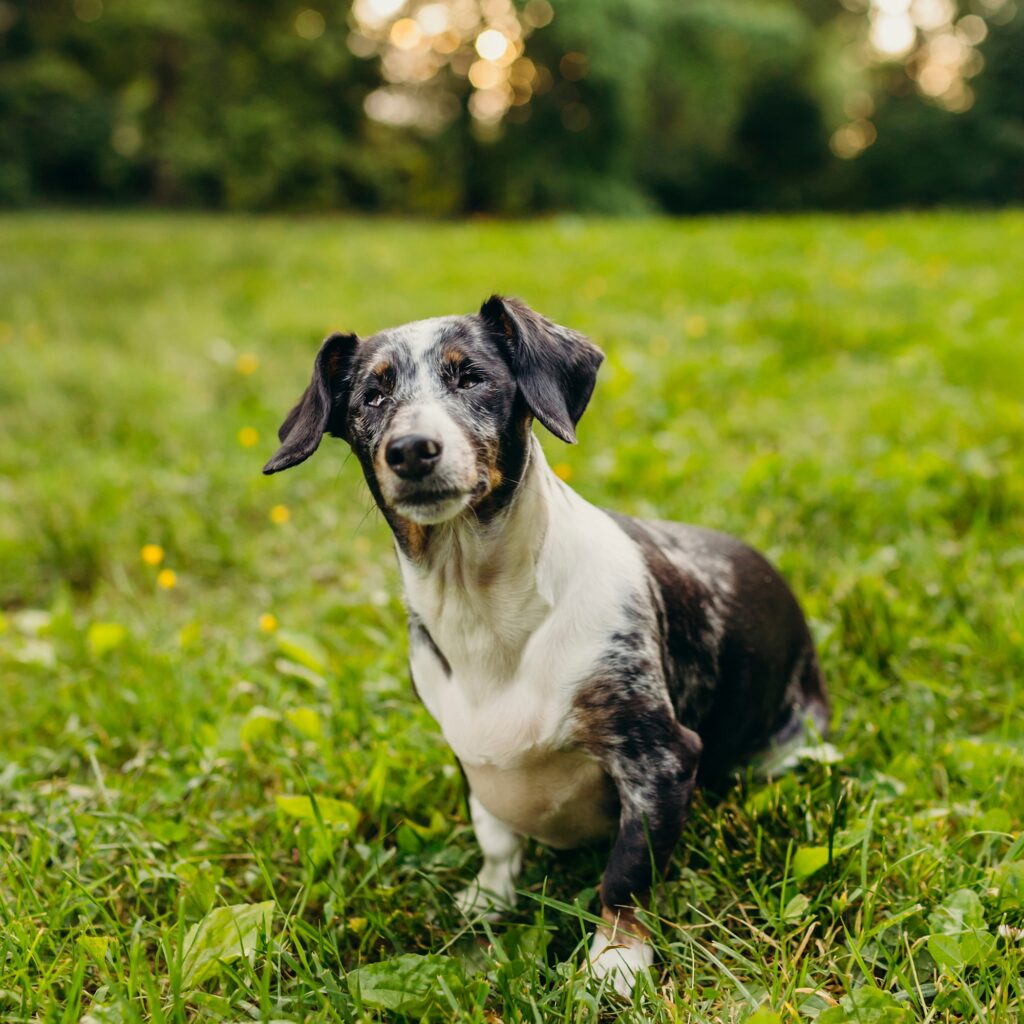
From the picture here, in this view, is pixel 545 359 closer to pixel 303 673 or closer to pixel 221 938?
pixel 221 938

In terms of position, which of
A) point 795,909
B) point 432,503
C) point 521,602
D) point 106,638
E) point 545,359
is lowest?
point 106,638

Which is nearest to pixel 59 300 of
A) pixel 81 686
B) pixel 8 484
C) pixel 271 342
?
pixel 271 342

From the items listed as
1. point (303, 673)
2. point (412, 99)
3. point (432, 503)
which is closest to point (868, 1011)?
point (432, 503)

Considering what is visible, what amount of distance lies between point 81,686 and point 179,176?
847 inches

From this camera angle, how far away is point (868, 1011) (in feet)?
5.51

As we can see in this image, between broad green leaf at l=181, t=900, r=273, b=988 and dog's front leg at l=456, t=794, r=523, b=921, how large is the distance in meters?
0.50

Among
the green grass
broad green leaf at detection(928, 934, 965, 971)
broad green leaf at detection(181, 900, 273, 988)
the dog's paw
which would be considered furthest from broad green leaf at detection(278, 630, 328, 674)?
broad green leaf at detection(928, 934, 965, 971)

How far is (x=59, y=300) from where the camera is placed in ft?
27.9

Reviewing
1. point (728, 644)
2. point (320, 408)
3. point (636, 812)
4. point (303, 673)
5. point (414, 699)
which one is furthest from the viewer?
point (303, 673)

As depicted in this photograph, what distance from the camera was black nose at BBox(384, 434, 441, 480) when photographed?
1.84 metres

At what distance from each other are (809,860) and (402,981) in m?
0.85

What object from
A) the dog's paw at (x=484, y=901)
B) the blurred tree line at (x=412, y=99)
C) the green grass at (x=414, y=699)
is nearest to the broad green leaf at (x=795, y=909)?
the green grass at (x=414, y=699)

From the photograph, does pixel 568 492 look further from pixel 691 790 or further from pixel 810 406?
pixel 810 406

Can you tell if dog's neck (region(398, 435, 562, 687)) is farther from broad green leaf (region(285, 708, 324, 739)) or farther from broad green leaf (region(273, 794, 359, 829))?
broad green leaf (region(285, 708, 324, 739))
